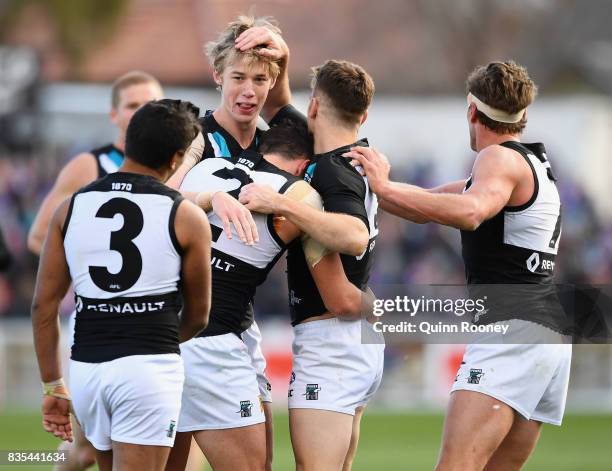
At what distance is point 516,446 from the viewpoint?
7.09 metres

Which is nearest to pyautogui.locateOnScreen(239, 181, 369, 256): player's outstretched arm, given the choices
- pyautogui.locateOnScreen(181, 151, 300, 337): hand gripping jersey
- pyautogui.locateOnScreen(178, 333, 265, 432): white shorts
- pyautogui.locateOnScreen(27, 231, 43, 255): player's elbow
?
pyautogui.locateOnScreen(181, 151, 300, 337): hand gripping jersey

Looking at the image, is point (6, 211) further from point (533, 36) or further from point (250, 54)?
point (533, 36)

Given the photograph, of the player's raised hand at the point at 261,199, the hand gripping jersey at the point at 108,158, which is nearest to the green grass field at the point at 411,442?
the hand gripping jersey at the point at 108,158

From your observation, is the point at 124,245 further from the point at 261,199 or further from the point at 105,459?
the point at 105,459

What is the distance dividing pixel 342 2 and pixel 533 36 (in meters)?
8.49

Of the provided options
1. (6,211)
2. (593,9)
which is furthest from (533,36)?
(6,211)

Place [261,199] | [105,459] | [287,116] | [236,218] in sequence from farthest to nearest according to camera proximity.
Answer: [287,116]
[261,199]
[236,218]
[105,459]

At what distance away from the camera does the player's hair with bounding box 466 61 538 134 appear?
6969mm

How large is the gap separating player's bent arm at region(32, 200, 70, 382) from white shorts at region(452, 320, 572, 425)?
87.6 inches

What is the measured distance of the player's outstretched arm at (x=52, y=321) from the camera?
597cm

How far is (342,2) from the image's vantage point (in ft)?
122

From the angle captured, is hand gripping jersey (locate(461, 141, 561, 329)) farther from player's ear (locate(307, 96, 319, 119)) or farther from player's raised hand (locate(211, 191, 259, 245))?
player's raised hand (locate(211, 191, 259, 245))

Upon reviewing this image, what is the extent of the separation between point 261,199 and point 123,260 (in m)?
0.86

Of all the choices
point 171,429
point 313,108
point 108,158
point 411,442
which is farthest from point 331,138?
point 411,442
